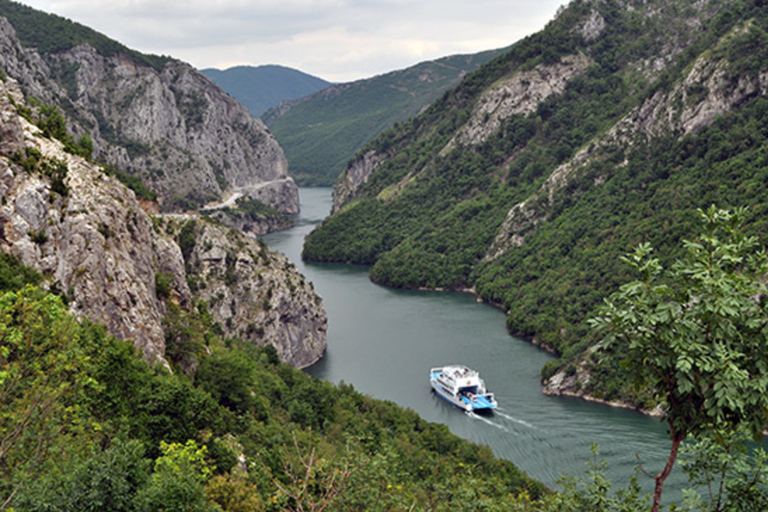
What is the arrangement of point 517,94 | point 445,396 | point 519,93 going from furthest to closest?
point 517,94 → point 519,93 → point 445,396

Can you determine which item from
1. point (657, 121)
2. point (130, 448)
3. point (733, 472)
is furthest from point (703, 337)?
point (657, 121)

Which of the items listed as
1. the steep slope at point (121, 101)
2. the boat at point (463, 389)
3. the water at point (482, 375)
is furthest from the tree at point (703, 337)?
the steep slope at point (121, 101)

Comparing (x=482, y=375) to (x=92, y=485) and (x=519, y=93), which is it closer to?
(x=92, y=485)

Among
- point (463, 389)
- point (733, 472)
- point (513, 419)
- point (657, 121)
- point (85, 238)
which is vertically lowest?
point (513, 419)

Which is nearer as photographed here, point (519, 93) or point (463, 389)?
point (463, 389)

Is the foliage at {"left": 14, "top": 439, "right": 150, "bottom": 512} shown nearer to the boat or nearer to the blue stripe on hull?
the boat

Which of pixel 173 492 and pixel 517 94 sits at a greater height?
pixel 517 94

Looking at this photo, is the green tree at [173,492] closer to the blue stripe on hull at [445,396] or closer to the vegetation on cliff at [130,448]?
the vegetation on cliff at [130,448]

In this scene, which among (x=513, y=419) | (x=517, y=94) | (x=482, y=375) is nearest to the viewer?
(x=513, y=419)
